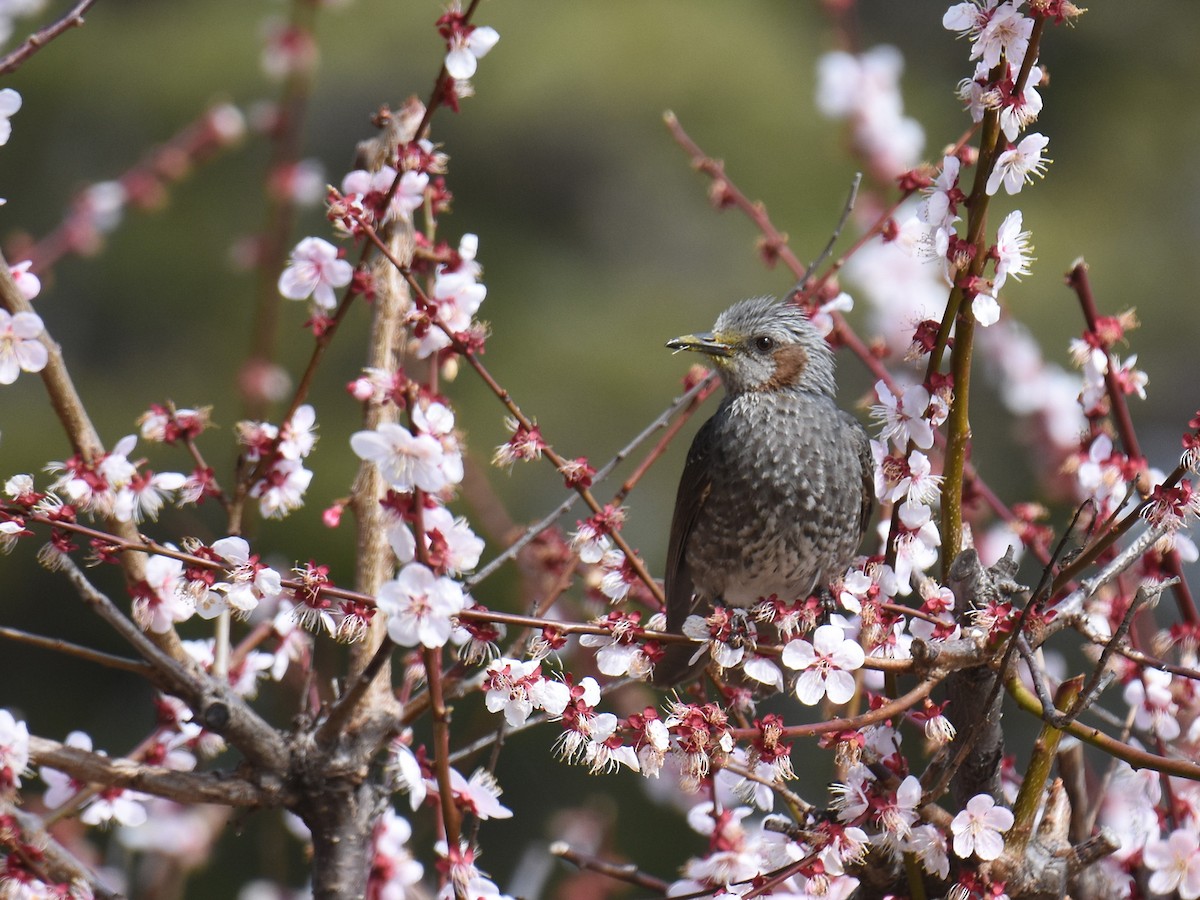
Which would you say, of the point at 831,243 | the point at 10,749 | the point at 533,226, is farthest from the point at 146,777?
the point at 533,226

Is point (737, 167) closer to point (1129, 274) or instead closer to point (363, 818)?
point (1129, 274)

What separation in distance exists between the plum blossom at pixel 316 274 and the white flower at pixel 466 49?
38 centimetres

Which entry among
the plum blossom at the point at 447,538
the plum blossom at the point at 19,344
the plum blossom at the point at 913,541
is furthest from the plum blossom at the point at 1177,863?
the plum blossom at the point at 19,344

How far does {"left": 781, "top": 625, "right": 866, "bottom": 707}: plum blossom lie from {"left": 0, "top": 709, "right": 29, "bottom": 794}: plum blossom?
3.07 ft

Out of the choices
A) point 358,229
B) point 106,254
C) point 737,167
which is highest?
point 737,167

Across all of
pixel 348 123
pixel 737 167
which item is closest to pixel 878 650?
pixel 737 167

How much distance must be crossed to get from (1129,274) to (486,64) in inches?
202

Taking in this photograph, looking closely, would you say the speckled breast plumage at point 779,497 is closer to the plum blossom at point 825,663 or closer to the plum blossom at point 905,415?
the plum blossom at point 905,415

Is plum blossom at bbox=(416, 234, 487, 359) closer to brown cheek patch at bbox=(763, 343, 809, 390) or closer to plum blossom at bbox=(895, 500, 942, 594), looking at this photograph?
plum blossom at bbox=(895, 500, 942, 594)

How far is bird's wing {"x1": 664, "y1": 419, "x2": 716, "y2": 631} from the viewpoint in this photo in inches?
107

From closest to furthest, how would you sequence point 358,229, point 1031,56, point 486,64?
1. point 1031,56
2. point 358,229
3. point 486,64

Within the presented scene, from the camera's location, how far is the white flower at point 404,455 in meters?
1.31

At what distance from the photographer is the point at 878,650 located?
Answer: 171 cm

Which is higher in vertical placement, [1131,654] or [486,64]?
[486,64]
